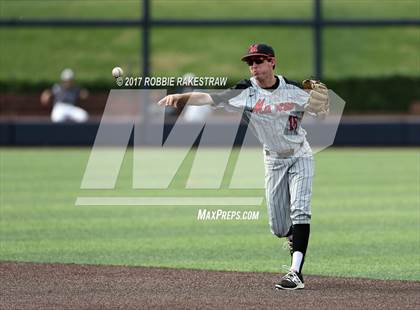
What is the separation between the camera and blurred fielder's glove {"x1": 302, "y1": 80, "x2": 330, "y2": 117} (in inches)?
342

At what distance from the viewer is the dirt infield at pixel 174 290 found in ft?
25.5

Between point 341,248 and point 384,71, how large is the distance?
35402 mm

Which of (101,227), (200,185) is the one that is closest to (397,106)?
(200,185)

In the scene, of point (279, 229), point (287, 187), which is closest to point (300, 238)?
point (279, 229)

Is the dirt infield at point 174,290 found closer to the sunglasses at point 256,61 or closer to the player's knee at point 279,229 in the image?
the player's knee at point 279,229

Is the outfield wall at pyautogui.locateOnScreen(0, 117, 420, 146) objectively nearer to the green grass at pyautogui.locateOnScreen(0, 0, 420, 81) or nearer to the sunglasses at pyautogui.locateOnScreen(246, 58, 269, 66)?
the sunglasses at pyautogui.locateOnScreen(246, 58, 269, 66)

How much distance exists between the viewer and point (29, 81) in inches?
1503

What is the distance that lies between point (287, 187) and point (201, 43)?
41266 mm

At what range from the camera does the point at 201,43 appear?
163 feet

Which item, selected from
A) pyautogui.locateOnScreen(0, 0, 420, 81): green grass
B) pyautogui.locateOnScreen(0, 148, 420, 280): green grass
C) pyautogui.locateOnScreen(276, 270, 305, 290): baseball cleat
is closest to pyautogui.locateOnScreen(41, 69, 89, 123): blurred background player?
pyautogui.locateOnScreen(0, 148, 420, 280): green grass

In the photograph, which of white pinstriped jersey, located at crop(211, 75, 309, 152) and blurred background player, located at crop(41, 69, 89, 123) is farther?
blurred background player, located at crop(41, 69, 89, 123)

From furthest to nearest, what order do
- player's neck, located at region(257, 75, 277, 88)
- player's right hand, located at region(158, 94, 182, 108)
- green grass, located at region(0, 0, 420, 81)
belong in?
green grass, located at region(0, 0, 420, 81) → player's neck, located at region(257, 75, 277, 88) → player's right hand, located at region(158, 94, 182, 108)

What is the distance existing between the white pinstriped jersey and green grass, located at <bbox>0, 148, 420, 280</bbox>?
1.46 metres

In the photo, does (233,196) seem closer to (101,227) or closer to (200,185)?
(200,185)
